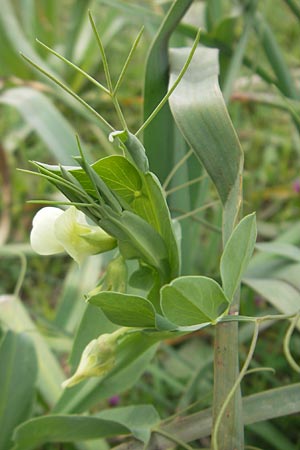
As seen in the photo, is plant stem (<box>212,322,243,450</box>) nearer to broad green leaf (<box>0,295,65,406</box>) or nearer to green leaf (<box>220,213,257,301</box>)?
green leaf (<box>220,213,257,301</box>)

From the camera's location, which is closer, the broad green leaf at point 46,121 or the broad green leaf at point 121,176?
the broad green leaf at point 121,176

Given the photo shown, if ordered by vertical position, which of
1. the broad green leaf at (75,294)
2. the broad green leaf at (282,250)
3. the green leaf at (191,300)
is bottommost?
the broad green leaf at (75,294)

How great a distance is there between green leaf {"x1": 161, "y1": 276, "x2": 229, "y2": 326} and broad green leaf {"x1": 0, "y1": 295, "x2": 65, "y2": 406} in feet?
1.22

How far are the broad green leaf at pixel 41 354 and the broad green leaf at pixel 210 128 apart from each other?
333 mm

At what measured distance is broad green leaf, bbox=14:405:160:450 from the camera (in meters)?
0.63

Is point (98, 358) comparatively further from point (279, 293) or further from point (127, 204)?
point (279, 293)

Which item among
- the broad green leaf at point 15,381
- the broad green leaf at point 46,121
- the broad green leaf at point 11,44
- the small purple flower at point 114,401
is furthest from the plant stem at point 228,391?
the broad green leaf at point 11,44

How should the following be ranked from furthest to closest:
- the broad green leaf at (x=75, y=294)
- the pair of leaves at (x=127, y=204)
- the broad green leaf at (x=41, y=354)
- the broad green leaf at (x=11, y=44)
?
the broad green leaf at (x=11, y=44) → the broad green leaf at (x=75, y=294) → the broad green leaf at (x=41, y=354) → the pair of leaves at (x=127, y=204)

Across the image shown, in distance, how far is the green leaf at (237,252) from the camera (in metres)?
0.50

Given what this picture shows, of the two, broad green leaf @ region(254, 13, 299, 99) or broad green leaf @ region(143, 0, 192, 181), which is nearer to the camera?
broad green leaf @ region(143, 0, 192, 181)

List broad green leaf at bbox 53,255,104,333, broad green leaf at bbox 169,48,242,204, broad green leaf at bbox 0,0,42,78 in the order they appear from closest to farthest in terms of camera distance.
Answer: broad green leaf at bbox 169,48,242,204
broad green leaf at bbox 53,255,104,333
broad green leaf at bbox 0,0,42,78

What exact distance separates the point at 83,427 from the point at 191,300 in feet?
0.70

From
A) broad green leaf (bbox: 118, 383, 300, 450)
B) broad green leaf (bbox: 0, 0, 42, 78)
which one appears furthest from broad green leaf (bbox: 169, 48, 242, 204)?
broad green leaf (bbox: 0, 0, 42, 78)

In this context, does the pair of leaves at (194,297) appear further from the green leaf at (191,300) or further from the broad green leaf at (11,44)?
the broad green leaf at (11,44)
